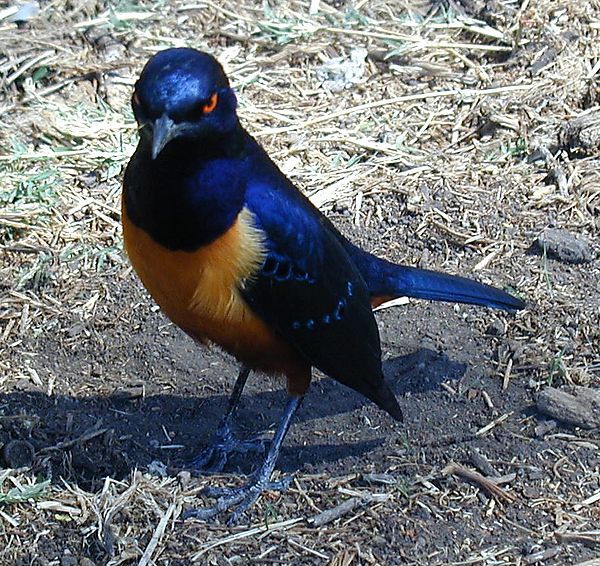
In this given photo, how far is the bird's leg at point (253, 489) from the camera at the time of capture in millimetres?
4832

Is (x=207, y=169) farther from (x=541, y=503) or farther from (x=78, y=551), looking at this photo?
(x=541, y=503)

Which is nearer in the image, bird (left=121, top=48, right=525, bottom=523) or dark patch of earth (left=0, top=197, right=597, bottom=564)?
bird (left=121, top=48, right=525, bottom=523)

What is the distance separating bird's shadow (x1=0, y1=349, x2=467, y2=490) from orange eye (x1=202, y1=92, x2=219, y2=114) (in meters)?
1.74

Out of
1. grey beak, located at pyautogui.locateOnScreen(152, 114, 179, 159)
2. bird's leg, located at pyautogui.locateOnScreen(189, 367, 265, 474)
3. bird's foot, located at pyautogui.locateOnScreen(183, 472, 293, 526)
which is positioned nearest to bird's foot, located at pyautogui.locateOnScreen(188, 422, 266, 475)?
bird's leg, located at pyautogui.locateOnScreen(189, 367, 265, 474)

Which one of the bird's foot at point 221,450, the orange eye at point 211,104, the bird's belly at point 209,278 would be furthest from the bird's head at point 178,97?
the bird's foot at point 221,450

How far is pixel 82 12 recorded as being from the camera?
830cm

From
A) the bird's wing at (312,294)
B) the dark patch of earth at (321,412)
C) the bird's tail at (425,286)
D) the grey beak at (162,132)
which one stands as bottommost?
the dark patch of earth at (321,412)

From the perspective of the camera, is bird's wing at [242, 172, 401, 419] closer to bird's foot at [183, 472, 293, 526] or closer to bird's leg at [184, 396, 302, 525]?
bird's leg at [184, 396, 302, 525]

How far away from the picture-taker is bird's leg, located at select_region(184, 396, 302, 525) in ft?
15.9

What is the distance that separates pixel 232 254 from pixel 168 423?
1351 mm

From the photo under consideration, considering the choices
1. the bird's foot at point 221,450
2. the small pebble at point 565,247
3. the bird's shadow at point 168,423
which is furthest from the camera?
the small pebble at point 565,247

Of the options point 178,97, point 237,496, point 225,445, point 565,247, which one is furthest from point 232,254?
point 565,247

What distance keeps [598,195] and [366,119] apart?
5.35ft

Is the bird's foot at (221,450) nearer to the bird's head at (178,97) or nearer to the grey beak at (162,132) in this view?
the bird's head at (178,97)
